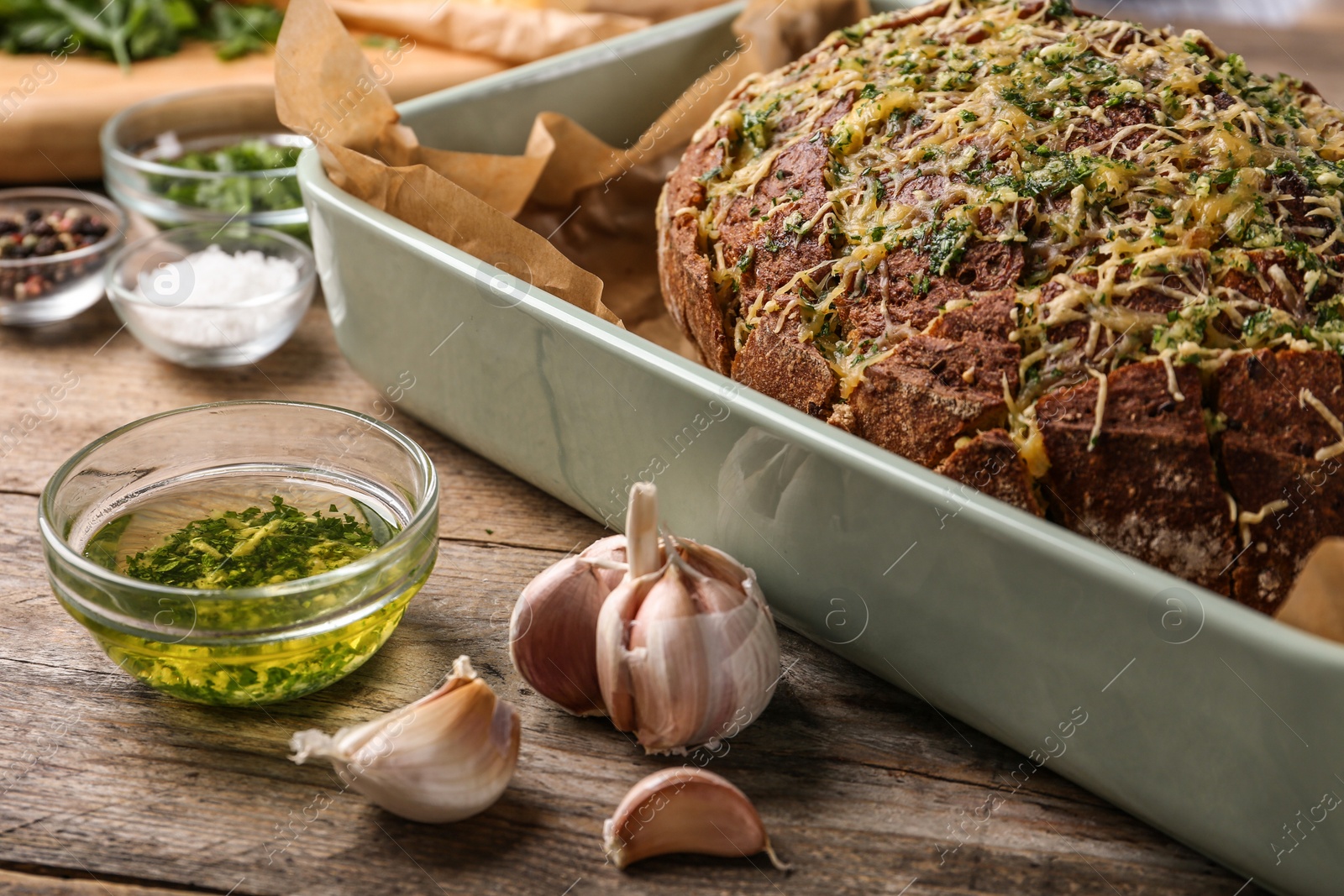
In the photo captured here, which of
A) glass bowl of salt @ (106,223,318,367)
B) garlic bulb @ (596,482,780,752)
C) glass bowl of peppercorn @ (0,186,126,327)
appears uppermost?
garlic bulb @ (596,482,780,752)

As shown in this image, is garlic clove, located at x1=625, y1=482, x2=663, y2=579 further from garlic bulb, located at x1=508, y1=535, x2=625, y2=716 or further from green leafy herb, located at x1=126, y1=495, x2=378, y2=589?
green leafy herb, located at x1=126, y1=495, x2=378, y2=589

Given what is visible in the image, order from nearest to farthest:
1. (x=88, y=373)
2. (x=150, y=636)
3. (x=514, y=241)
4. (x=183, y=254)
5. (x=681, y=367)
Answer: (x=150, y=636) → (x=681, y=367) → (x=514, y=241) → (x=88, y=373) → (x=183, y=254)

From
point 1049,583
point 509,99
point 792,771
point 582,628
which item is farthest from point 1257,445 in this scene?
point 509,99

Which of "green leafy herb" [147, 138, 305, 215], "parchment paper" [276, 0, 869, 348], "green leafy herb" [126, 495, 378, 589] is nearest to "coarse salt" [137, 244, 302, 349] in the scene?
"green leafy herb" [147, 138, 305, 215]

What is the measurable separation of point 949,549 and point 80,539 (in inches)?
38.3

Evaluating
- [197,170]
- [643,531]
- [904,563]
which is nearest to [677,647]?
[643,531]

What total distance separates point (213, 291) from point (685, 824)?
135 cm

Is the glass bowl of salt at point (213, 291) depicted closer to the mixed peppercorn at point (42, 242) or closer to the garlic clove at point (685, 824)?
the mixed peppercorn at point (42, 242)

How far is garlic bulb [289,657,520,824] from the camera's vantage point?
1.15 meters

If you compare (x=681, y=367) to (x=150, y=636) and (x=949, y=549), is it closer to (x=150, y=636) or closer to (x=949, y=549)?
(x=949, y=549)

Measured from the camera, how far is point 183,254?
7.38 feet

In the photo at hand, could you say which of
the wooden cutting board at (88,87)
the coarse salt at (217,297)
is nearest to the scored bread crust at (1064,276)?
the coarse salt at (217,297)

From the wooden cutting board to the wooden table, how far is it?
4.89ft

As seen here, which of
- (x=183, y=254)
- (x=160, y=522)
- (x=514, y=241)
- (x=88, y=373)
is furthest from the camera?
(x=183, y=254)
